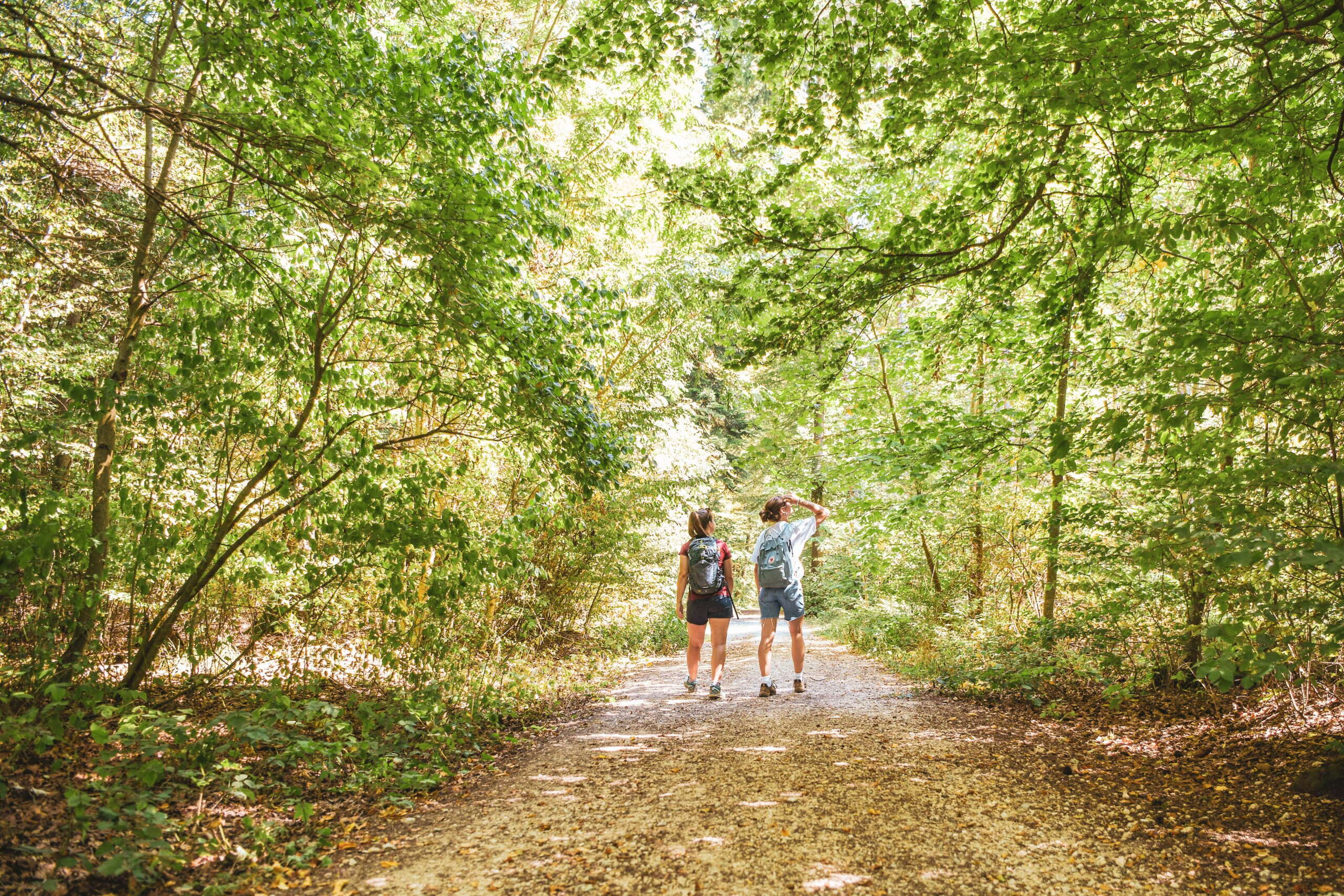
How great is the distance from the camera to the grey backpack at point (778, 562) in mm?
6629

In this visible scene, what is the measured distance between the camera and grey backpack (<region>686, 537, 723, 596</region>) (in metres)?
6.62

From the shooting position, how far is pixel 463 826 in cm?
355

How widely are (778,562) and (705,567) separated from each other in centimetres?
75

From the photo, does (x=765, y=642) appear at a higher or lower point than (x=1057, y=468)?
lower

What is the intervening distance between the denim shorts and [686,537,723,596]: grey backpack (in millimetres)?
497

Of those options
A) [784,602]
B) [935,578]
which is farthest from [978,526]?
[784,602]

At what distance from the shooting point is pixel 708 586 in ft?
21.7

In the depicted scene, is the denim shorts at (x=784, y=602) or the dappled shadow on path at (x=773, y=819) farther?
the denim shorts at (x=784, y=602)

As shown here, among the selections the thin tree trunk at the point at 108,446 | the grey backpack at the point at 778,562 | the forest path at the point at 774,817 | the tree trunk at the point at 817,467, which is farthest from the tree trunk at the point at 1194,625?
the thin tree trunk at the point at 108,446

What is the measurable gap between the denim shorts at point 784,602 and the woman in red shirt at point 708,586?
0.37m

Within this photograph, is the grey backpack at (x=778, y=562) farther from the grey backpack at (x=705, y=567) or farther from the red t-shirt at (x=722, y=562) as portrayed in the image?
the grey backpack at (x=705, y=567)

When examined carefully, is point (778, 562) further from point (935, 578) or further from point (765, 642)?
point (935, 578)

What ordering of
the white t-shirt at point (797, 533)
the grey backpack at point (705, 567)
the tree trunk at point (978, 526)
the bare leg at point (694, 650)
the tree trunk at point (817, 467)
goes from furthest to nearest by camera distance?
the tree trunk at point (817, 467), the tree trunk at point (978, 526), the bare leg at point (694, 650), the white t-shirt at point (797, 533), the grey backpack at point (705, 567)

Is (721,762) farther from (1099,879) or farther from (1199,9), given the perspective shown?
(1199,9)
